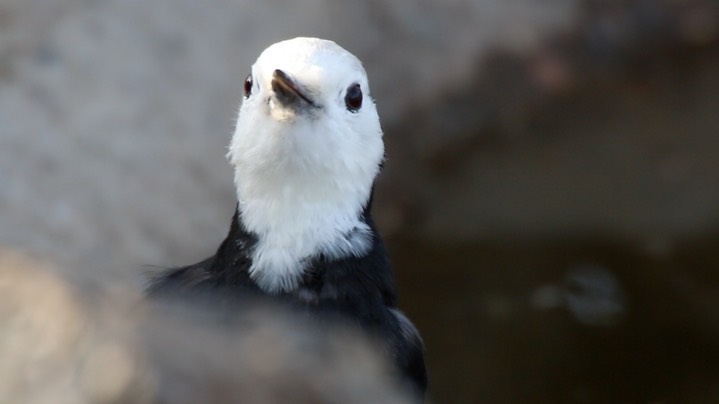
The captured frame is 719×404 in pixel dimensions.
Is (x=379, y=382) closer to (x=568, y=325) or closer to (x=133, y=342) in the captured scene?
(x=133, y=342)

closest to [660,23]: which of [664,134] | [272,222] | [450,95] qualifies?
[664,134]

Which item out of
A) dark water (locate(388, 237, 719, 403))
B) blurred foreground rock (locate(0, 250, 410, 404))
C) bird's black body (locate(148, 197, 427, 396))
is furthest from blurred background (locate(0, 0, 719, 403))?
blurred foreground rock (locate(0, 250, 410, 404))

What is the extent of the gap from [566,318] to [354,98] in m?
2.15

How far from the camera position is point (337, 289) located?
330 centimetres

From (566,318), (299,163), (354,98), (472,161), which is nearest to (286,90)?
(299,163)

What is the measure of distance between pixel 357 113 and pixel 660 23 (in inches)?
144

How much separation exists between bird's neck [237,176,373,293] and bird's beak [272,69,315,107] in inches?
9.2

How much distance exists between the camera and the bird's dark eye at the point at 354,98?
11.4 ft

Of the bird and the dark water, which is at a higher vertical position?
the dark water

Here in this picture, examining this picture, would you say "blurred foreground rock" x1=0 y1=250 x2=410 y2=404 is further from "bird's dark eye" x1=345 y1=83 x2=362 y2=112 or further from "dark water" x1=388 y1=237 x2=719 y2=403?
"dark water" x1=388 y1=237 x2=719 y2=403

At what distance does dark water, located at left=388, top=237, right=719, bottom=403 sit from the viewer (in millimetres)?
5012

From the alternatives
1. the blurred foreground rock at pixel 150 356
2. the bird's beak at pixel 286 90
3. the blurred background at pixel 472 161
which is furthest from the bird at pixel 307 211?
the blurred foreground rock at pixel 150 356

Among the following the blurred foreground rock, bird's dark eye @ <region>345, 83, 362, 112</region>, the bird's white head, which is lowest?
the blurred foreground rock

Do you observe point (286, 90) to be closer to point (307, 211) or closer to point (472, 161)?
point (307, 211)
